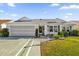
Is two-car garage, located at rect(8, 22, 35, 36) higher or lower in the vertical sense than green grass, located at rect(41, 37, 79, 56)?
higher

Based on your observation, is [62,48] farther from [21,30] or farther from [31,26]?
[31,26]

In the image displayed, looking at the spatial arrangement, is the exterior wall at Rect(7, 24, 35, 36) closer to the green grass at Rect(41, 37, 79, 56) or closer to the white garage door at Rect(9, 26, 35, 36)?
the white garage door at Rect(9, 26, 35, 36)

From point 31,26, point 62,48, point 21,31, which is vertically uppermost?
point 31,26

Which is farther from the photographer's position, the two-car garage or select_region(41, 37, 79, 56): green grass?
the two-car garage

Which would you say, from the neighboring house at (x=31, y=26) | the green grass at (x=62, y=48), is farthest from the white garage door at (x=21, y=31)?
the green grass at (x=62, y=48)

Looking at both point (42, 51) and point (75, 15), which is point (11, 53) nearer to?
point (42, 51)

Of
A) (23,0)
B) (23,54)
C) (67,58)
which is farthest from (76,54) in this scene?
(23,0)

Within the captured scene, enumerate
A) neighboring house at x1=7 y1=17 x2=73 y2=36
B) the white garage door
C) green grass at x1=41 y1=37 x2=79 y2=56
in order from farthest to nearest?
1. the white garage door
2. neighboring house at x1=7 y1=17 x2=73 y2=36
3. green grass at x1=41 y1=37 x2=79 y2=56

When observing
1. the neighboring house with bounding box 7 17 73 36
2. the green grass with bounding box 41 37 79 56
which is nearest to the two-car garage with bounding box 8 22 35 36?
the neighboring house with bounding box 7 17 73 36

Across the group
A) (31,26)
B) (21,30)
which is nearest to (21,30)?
(21,30)

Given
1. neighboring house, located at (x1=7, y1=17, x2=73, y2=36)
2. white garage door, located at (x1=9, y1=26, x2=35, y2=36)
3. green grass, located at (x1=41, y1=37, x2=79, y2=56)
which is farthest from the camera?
white garage door, located at (x1=9, y1=26, x2=35, y2=36)

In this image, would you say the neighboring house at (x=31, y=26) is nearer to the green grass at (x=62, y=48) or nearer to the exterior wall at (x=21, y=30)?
the exterior wall at (x=21, y=30)

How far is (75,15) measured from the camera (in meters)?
9.38

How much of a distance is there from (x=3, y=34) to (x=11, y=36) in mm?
610
